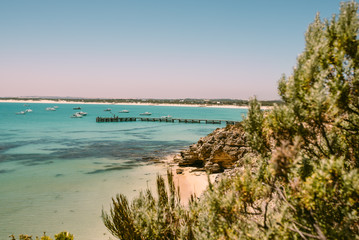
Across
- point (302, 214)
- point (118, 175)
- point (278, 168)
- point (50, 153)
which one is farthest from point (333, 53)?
point (50, 153)

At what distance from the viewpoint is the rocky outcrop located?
23.2m

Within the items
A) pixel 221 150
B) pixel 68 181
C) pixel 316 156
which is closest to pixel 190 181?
pixel 221 150

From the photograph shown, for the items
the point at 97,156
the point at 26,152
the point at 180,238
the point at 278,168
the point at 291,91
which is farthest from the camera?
the point at 26,152

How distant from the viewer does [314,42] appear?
5066 mm

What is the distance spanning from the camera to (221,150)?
77.5 feet

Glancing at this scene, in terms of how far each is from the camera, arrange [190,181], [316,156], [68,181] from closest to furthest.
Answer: [316,156]
[190,181]
[68,181]

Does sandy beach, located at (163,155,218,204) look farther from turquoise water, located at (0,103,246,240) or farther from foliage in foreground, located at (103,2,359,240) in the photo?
foliage in foreground, located at (103,2,359,240)

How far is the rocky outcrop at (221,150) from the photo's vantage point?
23.2 metres

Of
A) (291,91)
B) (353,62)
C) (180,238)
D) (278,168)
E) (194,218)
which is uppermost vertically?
(353,62)

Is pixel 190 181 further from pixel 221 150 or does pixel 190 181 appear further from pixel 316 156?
pixel 316 156

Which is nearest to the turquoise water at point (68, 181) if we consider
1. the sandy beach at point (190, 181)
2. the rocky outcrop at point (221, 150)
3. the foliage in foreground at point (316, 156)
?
the foliage in foreground at point (316, 156)

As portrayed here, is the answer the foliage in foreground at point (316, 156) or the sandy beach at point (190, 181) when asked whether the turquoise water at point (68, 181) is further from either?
the sandy beach at point (190, 181)

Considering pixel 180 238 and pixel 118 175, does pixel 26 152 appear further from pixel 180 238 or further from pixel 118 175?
pixel 180 238

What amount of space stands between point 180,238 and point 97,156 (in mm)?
29308
